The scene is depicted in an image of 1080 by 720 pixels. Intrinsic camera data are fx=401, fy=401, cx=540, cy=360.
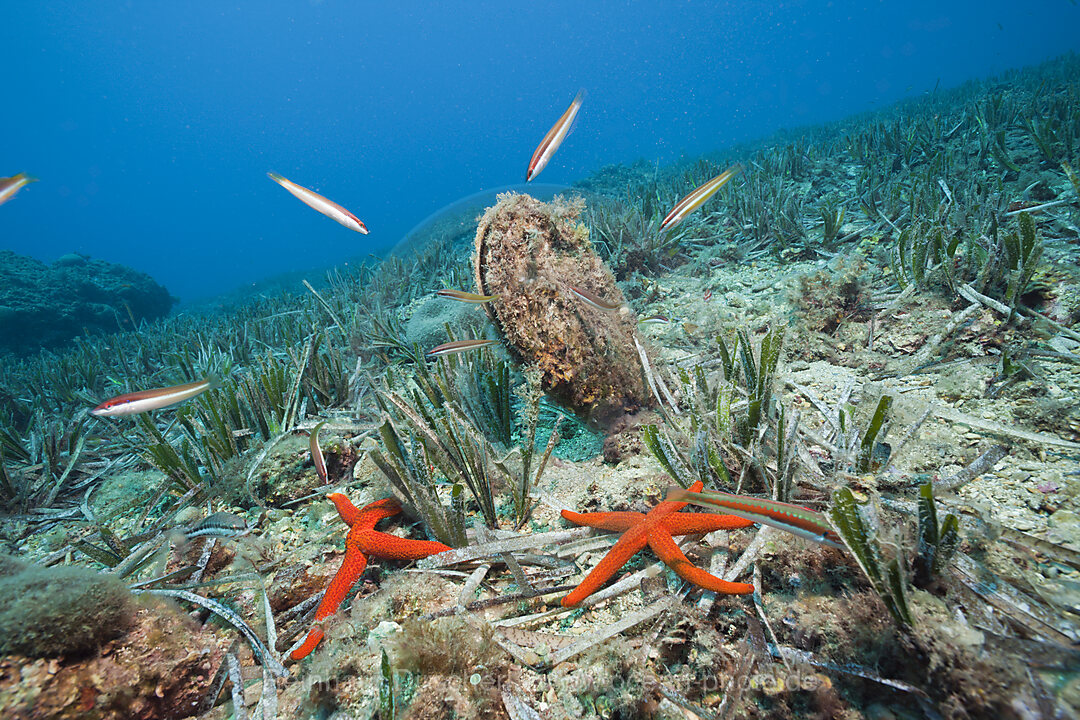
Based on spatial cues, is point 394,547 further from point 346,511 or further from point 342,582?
point 346,511

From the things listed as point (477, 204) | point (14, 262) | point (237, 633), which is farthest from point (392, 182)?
point (237, 633)

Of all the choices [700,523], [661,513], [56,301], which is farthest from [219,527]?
[56,301]

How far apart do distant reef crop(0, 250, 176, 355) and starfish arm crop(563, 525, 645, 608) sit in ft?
58.2

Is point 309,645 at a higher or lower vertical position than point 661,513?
lower

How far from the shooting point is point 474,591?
195cm

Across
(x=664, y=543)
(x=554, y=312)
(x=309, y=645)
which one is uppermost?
(x=554, y=312)

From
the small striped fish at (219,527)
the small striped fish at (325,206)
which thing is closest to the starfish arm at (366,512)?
the small striped fish at (219,527)

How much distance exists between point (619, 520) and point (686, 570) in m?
0.39

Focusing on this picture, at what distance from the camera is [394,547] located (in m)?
2.08

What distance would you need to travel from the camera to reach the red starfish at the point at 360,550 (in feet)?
6.08

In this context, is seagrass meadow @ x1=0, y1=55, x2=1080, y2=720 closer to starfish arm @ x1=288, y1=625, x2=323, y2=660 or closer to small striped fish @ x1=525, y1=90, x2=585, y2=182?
starfish arm @ x1=288, y1=625, x2=323, y2=660

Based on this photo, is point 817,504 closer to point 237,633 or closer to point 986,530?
point 986,530

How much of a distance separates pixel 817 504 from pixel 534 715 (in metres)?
1.51

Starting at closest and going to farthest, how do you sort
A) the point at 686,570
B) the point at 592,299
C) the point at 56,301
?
the point at 686,570
the point at 592,299
the point at 56,301
